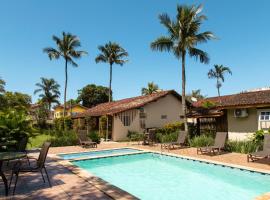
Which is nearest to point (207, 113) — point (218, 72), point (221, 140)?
point (221, 140)

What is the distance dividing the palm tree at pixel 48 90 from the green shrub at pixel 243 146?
52.2 metres

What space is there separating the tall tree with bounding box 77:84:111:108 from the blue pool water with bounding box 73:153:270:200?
5739 centimetres

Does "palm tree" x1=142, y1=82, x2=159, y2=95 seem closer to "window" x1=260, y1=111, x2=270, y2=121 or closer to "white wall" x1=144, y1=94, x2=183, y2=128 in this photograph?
"white wall" x1=144, y1=94, x2=183, y2=128

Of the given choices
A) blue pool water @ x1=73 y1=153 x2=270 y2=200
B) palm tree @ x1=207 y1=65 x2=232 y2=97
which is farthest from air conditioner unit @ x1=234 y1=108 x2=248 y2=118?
palm tree @ x1=207 y1=65 x2=232 y2=97

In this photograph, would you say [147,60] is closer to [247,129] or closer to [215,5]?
[215,5]

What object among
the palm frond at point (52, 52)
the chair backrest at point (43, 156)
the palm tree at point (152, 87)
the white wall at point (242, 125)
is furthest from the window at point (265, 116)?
the palm tree at point (152, 87)

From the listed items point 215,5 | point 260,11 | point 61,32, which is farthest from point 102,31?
point 61,32

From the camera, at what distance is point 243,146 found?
14.3 meters

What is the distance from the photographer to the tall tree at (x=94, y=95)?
70.8 m

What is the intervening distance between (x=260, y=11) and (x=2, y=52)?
68.8 ft

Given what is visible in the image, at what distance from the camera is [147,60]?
29125 mm

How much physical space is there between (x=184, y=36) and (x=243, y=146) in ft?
35.2

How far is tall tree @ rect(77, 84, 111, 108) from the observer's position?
70.8m

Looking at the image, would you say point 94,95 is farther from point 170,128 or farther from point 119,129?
point 170,128
